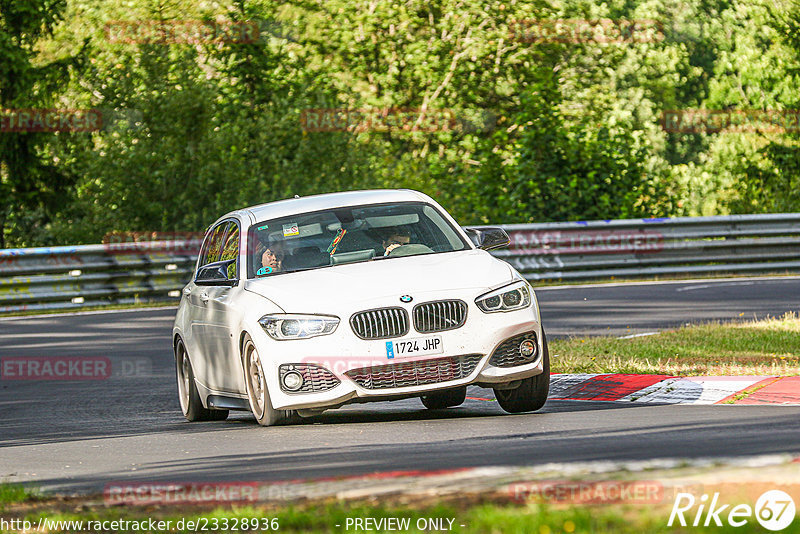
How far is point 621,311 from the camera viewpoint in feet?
63.4

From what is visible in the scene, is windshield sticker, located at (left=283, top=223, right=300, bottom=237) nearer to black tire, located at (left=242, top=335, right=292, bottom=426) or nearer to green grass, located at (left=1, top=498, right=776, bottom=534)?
black tire, located at (left=242, top=335, right=292, bottom=426)

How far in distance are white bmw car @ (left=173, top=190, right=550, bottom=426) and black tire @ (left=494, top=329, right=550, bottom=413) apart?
0.01m

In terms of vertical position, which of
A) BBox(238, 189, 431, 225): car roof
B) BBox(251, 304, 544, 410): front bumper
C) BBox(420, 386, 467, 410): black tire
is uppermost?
BBox(238, 189, 431, 225): car roof

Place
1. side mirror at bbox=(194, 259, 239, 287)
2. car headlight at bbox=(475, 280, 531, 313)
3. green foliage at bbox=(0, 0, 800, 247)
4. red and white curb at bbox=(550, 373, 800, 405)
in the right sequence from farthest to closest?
green foliage at bbox=(0, 0, 800, 247) < side mirror at bbox=(194, 259, 239, 287) < red and white curb at bbox=(550, 373, 800, 405) < car headlight at bbox=(475, 280, 531, 313)

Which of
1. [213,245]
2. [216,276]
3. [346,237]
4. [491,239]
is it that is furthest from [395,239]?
[213,245]

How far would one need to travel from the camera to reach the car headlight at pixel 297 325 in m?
9.60

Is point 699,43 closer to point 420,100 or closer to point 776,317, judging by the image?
point 420,100

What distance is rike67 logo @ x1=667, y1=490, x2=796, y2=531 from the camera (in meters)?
5.26

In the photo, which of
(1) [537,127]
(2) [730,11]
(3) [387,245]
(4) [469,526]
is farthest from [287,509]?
(2) [730,11]

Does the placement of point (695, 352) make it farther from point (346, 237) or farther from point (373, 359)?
point (373, 359)

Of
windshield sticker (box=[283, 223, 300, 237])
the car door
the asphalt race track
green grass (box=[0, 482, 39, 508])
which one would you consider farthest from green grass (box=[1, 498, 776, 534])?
windshield sticker (box=[283, 223, 300, 237])

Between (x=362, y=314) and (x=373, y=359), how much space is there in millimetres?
317

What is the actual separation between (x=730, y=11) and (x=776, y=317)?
5193 centimetres

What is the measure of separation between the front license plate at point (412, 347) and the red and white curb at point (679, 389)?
2132mm
